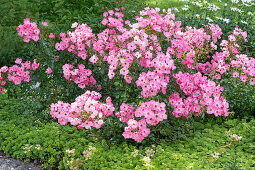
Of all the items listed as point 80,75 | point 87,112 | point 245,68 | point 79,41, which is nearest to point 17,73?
point 80,75

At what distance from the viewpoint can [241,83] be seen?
4.10 m

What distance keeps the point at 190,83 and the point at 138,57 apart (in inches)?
27.5

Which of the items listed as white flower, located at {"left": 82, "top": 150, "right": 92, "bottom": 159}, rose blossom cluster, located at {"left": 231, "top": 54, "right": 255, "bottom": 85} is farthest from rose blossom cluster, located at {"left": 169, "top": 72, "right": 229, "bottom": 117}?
white flower, located at {"left": 82, "top": 150, "right": 92, "bottom": 159}

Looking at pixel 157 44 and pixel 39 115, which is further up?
pixel 157 44

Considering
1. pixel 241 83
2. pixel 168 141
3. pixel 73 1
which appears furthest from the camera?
pixel 73 1

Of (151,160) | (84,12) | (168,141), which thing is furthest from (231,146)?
(84,12)

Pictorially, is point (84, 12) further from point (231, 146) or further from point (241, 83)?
point (231, 146)

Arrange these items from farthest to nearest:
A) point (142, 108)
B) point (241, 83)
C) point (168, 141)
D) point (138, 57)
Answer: point (241, 83) → point (168, 141) → point (138, 57) → point (142, 108)

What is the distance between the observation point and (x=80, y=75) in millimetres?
3955

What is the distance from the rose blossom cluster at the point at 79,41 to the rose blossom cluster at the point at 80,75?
0.58 ft

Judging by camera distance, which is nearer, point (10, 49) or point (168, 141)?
point (168, 141)

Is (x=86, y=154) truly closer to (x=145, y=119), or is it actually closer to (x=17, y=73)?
(x=145, y=119)

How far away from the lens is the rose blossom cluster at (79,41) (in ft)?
12.5

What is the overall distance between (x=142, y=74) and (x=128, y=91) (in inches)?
21.4
